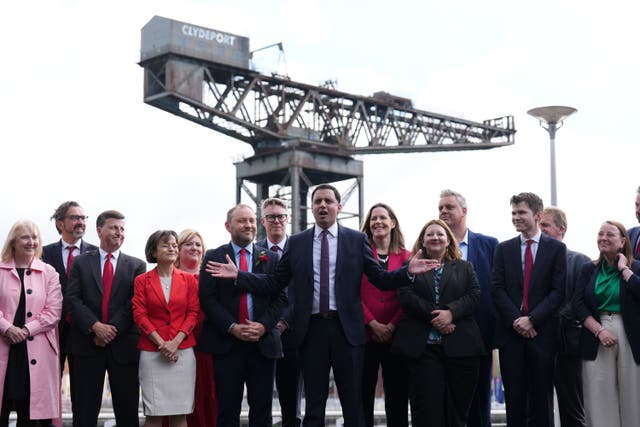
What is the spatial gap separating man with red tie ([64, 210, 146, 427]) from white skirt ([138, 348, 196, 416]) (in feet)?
1.02

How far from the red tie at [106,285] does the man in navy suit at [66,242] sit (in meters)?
0.49

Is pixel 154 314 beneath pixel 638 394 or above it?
above

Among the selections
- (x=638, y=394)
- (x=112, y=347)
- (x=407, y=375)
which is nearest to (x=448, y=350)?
(x=407, y=375)

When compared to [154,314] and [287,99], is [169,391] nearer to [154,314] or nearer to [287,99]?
[154,314]

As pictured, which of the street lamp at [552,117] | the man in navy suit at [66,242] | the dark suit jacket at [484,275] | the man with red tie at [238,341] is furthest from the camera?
the street lamp at [552,117]

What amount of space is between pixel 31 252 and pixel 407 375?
3481 millimetres

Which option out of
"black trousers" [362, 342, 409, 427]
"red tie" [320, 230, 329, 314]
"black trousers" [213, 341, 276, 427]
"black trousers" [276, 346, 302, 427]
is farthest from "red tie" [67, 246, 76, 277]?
"black trousers" [362, 342, 409, 427]

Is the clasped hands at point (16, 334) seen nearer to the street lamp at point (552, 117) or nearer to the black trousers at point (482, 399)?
the black trousers at point (482, 399)

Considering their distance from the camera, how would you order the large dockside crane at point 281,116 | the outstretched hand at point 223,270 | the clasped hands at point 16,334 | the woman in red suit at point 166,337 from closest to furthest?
the outstretched hand at point 223,270
the woman in red suit at point 166,337
the clasped hands at point 16,334
the large dockside crane at point 281,116

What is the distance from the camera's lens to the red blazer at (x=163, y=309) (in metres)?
7.16

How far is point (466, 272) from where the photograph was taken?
7215 mm

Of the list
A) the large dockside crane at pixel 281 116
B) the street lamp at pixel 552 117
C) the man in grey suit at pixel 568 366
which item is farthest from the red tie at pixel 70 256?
the large dockside crane at pixel 281 116

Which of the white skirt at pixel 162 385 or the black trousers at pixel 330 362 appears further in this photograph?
the white skirt at pixel 162 385

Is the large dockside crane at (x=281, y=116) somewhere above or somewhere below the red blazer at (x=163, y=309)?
above
